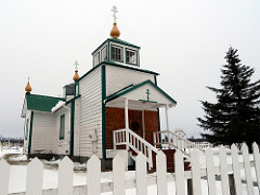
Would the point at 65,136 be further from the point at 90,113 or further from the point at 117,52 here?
the point at 117,52

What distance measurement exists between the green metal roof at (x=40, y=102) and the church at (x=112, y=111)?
1.88 feet

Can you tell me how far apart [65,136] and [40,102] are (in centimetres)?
540

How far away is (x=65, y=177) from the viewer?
1840 millimetres

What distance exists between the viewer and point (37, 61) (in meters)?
24.0

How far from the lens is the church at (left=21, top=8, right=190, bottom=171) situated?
9.73 meters

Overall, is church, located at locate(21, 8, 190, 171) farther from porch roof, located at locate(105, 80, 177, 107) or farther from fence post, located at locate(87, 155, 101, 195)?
fence post, located at locate(87, 155, 101, 195)

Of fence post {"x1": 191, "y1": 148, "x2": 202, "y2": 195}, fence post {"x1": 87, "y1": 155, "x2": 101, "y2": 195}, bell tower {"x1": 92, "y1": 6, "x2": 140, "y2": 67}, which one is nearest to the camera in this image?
fence post {"x1": 87, "y1": 155, "x2": 101, "y2": 195}

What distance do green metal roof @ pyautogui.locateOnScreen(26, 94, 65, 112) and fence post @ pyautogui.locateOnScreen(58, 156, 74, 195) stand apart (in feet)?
52.5

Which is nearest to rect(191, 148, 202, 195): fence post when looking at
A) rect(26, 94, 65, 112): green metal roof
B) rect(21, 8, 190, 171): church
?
rect(21, 8, 190, 171): church

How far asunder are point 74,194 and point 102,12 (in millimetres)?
15430

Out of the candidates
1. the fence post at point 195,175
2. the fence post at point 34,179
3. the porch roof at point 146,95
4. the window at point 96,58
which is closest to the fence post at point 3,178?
the fence post at point 34,179

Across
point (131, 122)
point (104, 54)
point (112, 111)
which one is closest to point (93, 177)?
point (112, 111)

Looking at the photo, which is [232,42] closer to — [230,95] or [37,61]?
[230,95]

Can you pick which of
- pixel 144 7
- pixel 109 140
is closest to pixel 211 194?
pixel 109 140
